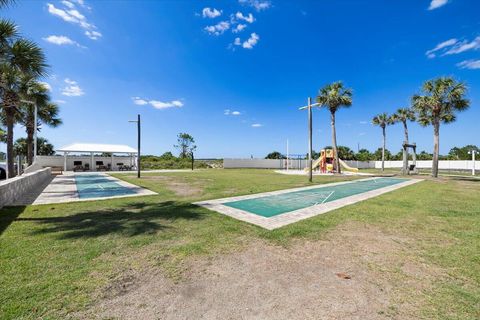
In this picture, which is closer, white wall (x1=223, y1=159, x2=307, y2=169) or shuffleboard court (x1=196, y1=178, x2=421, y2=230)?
shuffleboard court (x1=196, y1=178, x2=421, y2=230)

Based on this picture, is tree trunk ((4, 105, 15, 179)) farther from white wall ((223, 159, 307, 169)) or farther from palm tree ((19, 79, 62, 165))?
white wall ((223, 159, 307, 169))

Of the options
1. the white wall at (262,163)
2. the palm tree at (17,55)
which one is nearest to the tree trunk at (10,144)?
the palm tree at (17,55)

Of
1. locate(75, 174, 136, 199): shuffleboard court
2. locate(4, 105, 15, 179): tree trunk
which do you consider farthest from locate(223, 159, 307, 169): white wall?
locate(4, 105, 15, 179): tree trunk

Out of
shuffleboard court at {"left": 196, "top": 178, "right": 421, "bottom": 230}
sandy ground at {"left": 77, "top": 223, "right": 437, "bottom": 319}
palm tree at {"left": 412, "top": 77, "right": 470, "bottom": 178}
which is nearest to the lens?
sandy ground at {"left": 77, "top": 223, "right": 437, "bottom": 319}

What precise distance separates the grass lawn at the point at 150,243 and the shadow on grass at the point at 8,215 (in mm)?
25

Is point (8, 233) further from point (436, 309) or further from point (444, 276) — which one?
point (444, 276)

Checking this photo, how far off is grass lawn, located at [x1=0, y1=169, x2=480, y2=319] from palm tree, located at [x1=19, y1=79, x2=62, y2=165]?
1415cm

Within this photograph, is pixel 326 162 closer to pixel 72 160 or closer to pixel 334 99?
pixel 334 99

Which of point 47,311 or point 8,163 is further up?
point 8,163

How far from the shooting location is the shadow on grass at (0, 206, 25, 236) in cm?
541

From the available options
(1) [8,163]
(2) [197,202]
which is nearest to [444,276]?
(2) [197,202]

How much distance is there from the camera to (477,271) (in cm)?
336

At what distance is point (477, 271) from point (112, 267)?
5.34 meters

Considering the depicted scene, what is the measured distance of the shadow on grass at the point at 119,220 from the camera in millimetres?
5059
